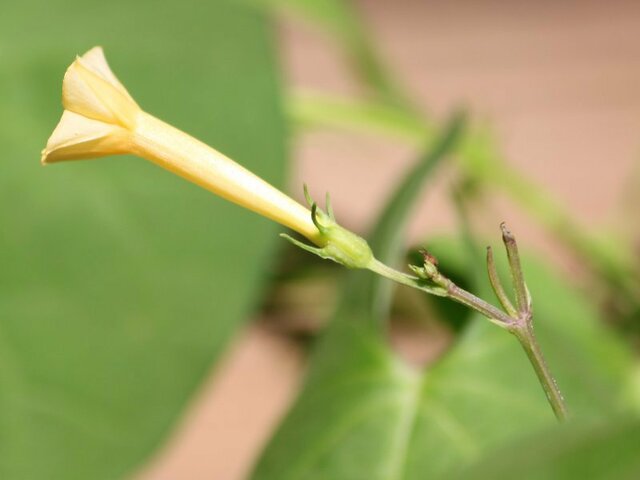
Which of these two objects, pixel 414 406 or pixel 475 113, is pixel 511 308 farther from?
pixel 475 113

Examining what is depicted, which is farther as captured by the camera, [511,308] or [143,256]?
[143,256]

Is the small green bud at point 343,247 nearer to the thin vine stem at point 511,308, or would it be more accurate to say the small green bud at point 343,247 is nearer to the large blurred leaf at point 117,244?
the thin vine stem at point 511,308

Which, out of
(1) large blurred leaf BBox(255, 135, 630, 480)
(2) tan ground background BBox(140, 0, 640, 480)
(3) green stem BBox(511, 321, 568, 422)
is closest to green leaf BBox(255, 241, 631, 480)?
(1) large blurred leaf BBox(255, 135, 630, 480)

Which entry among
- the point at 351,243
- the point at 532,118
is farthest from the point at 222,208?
the point at 532,118

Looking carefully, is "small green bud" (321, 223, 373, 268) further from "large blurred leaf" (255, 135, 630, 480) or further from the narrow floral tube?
"large blurred leaf" (255, 135, 630, 480)

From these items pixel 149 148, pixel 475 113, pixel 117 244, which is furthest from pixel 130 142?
pixel 475 113

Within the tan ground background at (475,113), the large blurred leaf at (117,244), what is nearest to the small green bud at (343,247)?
the large blurred leaf at (117,244)
